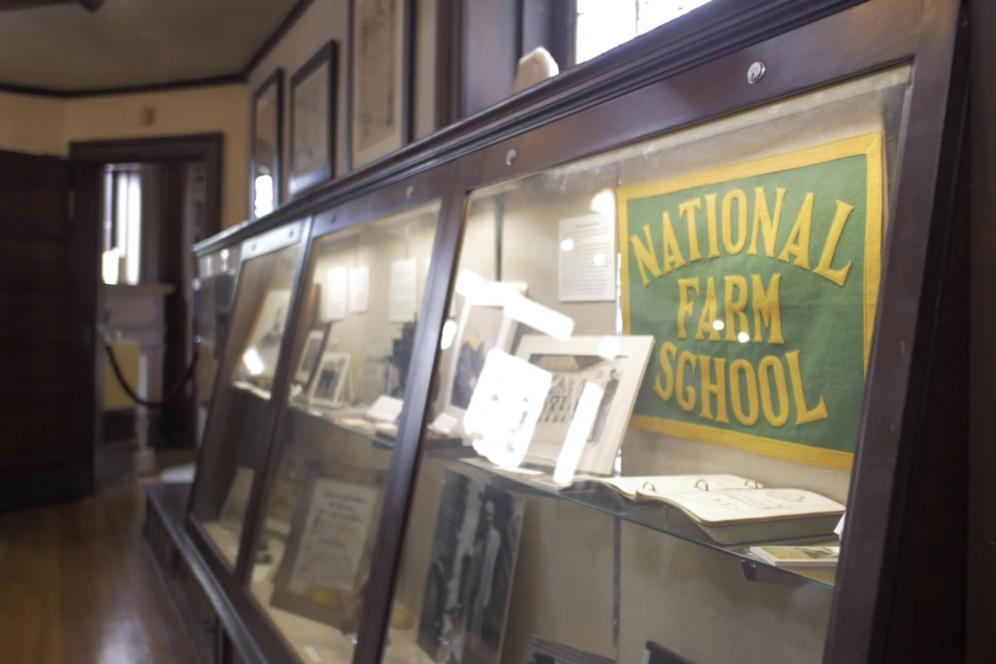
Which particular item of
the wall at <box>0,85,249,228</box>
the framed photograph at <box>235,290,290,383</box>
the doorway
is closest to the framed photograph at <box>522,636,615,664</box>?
the framed photograph at <box>235,290,290,383</box>

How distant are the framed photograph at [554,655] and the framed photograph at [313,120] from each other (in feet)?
7.80

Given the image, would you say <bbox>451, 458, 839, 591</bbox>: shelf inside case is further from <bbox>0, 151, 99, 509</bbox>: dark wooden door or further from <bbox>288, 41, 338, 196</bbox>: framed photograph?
<bbox>0, 151, 99, 509</bbox>: dark wooden door

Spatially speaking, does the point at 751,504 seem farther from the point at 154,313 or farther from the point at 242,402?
the point at 154,313

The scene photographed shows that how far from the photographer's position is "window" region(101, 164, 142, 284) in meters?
7.98

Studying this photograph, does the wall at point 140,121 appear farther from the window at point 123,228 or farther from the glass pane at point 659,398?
the glass pane at point 659,398

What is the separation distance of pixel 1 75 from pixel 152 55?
41.6 inches

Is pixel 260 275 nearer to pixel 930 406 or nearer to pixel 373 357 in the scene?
pixel 373 357

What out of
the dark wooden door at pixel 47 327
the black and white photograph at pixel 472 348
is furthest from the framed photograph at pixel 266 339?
the dark wooden door at pixel 47 327

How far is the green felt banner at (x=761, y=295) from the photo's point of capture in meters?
0.81

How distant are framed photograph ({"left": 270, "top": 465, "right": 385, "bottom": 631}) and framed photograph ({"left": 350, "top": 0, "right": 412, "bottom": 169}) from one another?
40.1 inches

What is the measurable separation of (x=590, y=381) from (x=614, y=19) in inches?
39.1

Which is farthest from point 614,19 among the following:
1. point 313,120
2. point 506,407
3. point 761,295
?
point 313,120

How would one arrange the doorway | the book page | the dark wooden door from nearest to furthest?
the book page < the dark wooden door < the doorway

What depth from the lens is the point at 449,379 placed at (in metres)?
1.34
